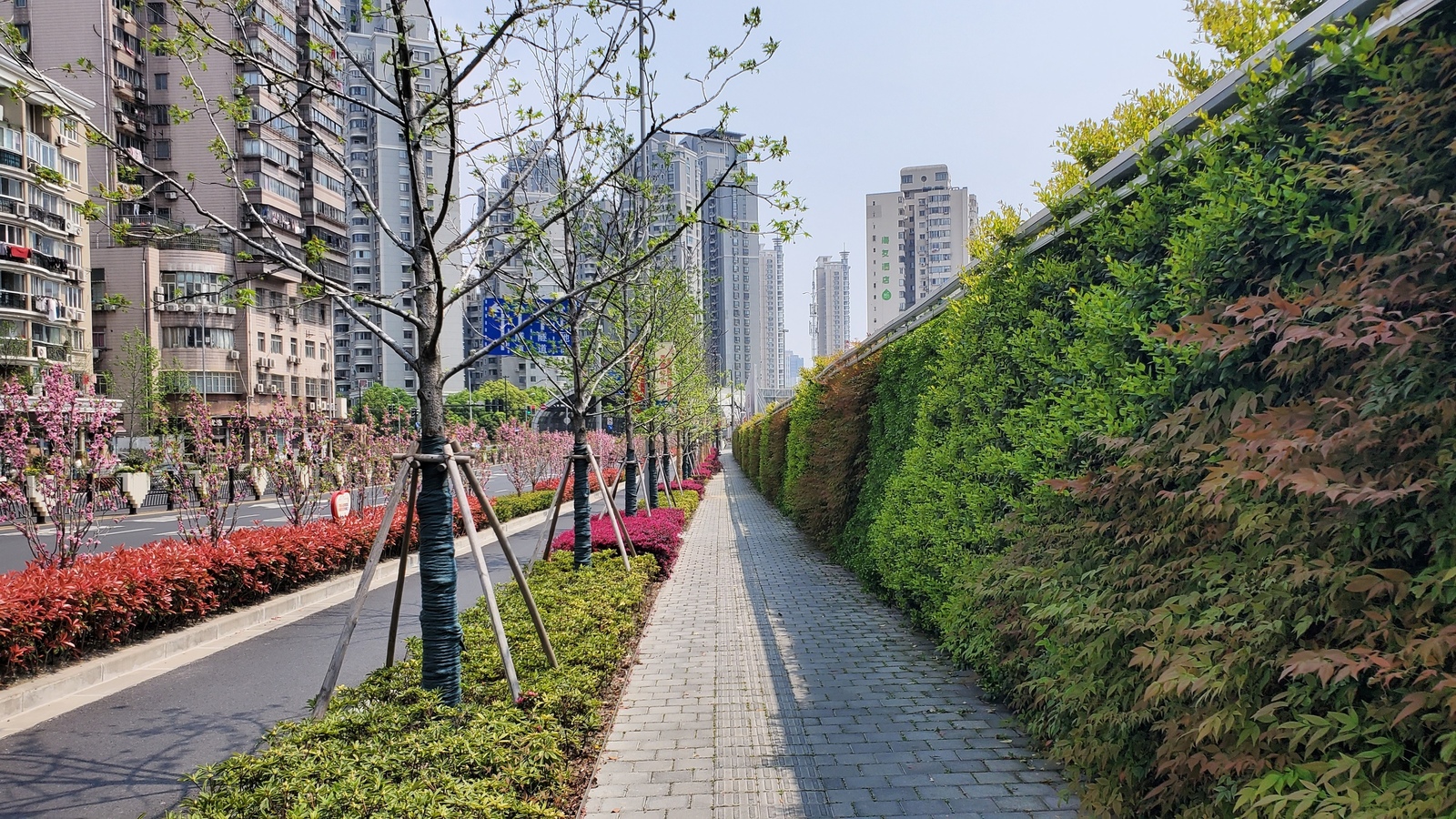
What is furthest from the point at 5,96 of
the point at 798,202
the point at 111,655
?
the point at 798,202

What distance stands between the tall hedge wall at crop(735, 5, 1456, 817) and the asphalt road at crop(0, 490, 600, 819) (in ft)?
16.3

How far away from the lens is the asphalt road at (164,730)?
4297 mm

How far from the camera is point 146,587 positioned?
7.26 m

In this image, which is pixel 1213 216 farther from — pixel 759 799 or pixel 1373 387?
pixel 759 799

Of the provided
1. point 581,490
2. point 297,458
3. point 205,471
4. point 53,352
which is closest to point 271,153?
point 53,352

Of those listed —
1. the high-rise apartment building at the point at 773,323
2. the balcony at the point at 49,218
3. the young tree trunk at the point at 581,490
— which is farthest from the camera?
the high-rise apartment building at the point at 773,323

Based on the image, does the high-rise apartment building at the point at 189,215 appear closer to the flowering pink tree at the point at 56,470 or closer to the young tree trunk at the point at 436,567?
the flowering pink tree at the point at 56,470

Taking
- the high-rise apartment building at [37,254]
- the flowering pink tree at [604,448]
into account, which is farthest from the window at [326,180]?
the flowering pink tree at [604,448]

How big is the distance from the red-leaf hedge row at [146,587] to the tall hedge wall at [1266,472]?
7.44m

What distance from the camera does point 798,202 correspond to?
5656mm

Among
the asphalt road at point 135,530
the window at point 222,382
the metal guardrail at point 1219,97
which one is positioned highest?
the window at point 222,382

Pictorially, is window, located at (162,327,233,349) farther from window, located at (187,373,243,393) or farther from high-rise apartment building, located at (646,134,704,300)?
high-rise apartment building, located at (646,134,704,300)

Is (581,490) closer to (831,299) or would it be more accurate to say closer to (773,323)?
(773,323)

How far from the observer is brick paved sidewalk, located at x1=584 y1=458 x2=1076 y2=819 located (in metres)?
3.90
